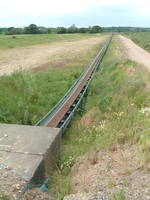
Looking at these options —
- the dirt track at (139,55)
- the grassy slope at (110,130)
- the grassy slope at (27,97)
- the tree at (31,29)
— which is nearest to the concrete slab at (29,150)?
the grassy slope at (110,130)

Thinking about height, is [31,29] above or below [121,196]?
above

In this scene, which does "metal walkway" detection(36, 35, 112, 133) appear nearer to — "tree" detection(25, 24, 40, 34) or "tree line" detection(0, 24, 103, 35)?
"tree line" detection(0, 24, 103, 35)

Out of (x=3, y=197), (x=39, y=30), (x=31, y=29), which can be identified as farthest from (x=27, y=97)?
(x=39, y=30)

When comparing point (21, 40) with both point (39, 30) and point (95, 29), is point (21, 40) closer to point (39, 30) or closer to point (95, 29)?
point (39, 30)

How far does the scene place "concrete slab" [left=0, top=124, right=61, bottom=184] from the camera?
10.3 feet

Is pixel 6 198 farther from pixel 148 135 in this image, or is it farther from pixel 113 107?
pixel 113 107

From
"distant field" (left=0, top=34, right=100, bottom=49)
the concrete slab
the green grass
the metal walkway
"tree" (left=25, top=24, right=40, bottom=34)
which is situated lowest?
the metal walkway

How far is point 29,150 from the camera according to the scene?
11.8ft

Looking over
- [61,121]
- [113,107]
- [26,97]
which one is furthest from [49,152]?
[26,97]

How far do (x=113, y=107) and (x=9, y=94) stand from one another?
12.0ft

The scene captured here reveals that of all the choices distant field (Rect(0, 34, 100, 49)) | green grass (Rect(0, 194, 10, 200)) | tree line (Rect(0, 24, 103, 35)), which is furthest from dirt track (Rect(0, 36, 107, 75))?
tree line (Rect(0, 24, 103, 35))

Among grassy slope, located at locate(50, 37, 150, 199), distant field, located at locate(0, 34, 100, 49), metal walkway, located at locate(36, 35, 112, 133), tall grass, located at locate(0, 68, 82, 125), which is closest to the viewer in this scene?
grassy slope, located at locate(50, 37, 150, 199)

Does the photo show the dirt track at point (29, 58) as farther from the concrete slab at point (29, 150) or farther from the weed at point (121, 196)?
the weed at point (121, 196)

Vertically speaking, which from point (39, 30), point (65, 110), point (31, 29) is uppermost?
point (31, 29)
